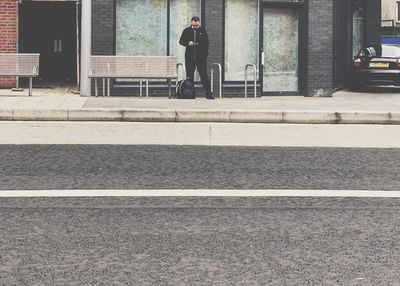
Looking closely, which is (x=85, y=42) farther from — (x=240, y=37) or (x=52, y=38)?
(x=52, y=38)

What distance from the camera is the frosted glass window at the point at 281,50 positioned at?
20.7m

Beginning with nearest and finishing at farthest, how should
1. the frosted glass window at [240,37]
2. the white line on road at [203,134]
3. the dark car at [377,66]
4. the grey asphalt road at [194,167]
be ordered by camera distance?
the grey asphalt road at [194,167] → the white line on road at [203,134] → the frosted glass window at [240,37] → the dark car at [377,66]

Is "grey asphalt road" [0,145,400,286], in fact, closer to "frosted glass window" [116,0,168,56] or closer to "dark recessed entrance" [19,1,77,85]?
"frosted glass window" [116,0,168,56]

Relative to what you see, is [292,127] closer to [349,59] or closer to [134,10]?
[134,10]

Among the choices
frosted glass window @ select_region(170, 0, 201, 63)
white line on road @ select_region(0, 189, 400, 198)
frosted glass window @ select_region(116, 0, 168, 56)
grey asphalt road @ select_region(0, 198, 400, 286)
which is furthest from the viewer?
frosted glass window @ select_region(170, 0, 201, 63)

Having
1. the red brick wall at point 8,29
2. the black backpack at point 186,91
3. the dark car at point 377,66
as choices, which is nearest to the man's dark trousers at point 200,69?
the black backpack at point 186,91

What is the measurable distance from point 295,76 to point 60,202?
14.9 metres

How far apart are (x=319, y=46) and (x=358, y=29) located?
642 cm

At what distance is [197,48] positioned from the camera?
18781 millimetres

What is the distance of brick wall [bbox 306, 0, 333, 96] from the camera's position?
20.8 meters

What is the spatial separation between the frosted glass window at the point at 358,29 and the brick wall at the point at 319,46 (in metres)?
5.68

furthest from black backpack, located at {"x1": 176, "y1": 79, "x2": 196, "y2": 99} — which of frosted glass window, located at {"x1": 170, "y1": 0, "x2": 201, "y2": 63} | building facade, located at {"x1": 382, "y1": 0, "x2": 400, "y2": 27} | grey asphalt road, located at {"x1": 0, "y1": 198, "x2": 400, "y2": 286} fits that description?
building facade, located at {"x1": 382, "y1": 0, "x2": 400, "y2": 27}

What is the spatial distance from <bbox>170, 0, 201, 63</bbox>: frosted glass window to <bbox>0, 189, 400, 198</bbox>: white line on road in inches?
510

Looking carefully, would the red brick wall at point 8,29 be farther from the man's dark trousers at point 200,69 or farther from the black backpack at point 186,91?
the black backpack at point 186,91
